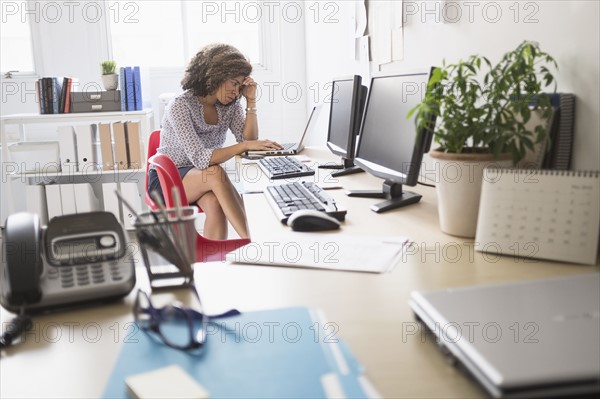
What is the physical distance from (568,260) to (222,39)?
13.1ft

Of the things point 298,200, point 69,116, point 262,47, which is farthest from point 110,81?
point 298,200

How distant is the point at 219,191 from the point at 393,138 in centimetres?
112

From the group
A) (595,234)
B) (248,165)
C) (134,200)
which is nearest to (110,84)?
(134,200)

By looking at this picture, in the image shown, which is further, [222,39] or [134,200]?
[222,39]

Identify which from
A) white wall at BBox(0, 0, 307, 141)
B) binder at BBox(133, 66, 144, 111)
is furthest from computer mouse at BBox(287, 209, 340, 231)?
white wall at BBox(0, 0, 307, 141)

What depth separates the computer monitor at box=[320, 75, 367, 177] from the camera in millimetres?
2129

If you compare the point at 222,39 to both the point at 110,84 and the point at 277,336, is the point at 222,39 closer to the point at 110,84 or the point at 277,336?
the point at 110,84

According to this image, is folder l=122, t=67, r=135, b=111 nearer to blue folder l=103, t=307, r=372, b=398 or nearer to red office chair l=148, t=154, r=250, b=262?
red office chair l=148, t=154, r=250, b=262

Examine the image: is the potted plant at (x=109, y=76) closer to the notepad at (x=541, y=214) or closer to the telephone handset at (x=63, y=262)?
the telephone handset at (x=63, y=262)

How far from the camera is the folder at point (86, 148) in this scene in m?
3.86

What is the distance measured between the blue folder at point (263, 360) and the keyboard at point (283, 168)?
1368 mm

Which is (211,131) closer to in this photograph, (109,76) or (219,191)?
(219,191)

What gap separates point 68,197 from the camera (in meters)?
3.88

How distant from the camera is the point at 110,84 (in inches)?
155
